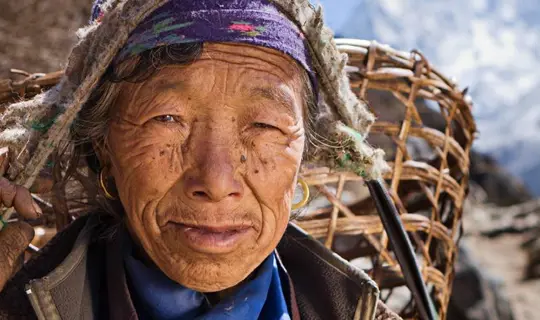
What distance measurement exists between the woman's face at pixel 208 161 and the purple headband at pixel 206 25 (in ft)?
0.15

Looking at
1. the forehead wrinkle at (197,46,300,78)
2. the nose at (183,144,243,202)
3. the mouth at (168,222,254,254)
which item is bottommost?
the mouth at (168,222,254,254)

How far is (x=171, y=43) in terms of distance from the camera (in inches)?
63.3

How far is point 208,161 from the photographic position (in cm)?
158

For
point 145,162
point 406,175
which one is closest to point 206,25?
point 145,162

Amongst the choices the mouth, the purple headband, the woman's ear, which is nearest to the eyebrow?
the purple headband

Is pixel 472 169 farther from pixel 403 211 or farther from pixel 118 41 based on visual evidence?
pixel 118 41

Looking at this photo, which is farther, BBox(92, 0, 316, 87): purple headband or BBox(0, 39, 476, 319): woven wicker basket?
BBox(0, 39, 476, 319): woven wicker basket

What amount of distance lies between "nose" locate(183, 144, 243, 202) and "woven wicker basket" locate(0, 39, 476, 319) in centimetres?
77

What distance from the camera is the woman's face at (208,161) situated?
5.28 ft

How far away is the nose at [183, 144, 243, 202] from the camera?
5.11ft

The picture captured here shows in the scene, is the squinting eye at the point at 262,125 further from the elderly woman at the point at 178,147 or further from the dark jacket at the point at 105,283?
→ the dark jacket at the point at 105,283

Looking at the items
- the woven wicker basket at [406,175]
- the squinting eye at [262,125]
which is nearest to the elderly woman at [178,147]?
the squinting eye at [262,125]

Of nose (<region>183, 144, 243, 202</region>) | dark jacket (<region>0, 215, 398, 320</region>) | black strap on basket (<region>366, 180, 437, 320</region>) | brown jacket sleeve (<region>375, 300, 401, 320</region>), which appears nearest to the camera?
nose (<region>183, 144, 243, 202</region>)

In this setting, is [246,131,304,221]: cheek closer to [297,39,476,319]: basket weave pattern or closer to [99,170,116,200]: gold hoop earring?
[99,170,116,200]: gold hoop earring
